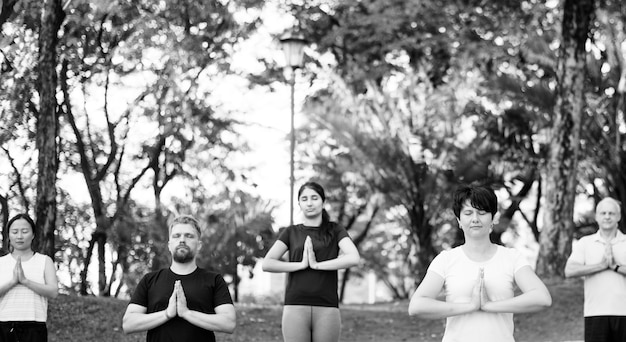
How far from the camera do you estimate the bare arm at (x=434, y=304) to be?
14.8 ft

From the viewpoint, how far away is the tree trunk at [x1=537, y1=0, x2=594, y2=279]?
17344 millimetres

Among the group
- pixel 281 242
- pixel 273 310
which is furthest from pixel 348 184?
pixel 281 242

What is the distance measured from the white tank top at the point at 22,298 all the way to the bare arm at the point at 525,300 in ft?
14.9

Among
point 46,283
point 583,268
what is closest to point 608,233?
point 583,268

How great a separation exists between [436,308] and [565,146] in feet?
45.2

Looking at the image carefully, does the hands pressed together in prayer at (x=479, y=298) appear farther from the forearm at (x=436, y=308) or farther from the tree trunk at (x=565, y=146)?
the tree trunk at (x=565, y=146)

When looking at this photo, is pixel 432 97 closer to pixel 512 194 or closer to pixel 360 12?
pixel 360 12

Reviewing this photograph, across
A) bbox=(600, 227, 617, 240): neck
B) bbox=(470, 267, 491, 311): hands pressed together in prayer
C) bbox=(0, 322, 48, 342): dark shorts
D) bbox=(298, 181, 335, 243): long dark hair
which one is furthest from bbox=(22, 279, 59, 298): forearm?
bbox=(600, 227, 617, 240): neck

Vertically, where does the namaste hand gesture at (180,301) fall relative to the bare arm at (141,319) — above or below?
above

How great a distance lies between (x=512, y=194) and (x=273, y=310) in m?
13.7

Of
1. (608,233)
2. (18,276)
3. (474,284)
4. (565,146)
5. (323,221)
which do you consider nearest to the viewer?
(474,284)

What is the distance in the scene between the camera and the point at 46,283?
309 inches

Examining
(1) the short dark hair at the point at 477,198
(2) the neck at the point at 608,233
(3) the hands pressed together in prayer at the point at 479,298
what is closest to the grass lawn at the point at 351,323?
(2) the neck at the point at 608,233

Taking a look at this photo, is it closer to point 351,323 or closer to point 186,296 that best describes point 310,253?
point 186,296
